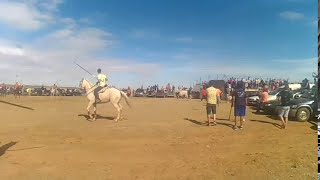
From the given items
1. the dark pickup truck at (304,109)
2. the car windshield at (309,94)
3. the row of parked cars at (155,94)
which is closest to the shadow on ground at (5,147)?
the dark pickup truck at (304,109)

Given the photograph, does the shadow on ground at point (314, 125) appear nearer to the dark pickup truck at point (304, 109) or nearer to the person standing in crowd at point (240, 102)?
the dark pickup truck at point (304, 109)

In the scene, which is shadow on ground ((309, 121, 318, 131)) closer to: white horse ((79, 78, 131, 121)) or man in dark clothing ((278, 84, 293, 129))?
man in dark clothing ((278, 84, 293, 129))

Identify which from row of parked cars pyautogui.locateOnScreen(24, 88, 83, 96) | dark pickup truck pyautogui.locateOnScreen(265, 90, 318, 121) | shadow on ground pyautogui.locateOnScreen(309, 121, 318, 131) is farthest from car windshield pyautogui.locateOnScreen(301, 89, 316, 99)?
row of parked cars pyautogui.locateOnScreen(24, 88, 83, 96)

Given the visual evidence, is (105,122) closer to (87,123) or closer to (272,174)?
A: (87,123)

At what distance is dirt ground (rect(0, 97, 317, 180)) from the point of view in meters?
8.10

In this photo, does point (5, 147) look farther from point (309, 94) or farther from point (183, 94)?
point (183, 94)

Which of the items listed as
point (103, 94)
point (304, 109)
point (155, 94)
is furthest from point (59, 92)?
point (304, 109)

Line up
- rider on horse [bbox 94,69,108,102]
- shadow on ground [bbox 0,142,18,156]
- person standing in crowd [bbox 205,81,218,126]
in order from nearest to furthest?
1. shadow on ground [bbox 0,142,18,156]
2. person standing in crowd [bbox 205,81,218,126]
3. rider on horse [bbox 94,69,108,102]

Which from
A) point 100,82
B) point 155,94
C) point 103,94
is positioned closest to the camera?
point 100,82

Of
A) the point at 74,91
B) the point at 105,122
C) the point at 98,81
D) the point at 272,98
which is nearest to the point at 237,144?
the point at 105,122

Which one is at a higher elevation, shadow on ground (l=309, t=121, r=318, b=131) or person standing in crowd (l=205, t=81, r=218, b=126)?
person standing in crowd (l=205, t=81, r=218, b=126)

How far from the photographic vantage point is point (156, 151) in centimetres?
1020

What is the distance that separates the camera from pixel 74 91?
47.3m

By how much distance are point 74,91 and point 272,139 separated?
38.0 metres
